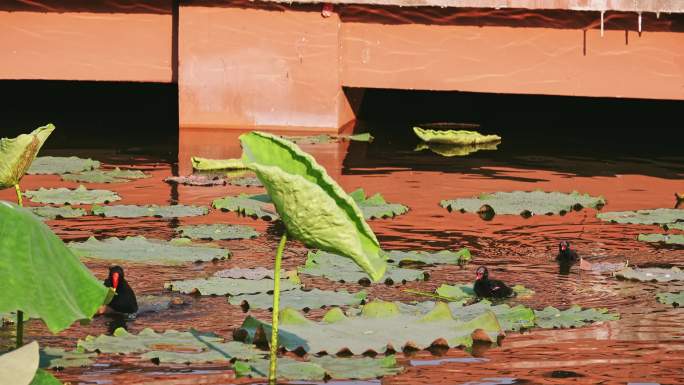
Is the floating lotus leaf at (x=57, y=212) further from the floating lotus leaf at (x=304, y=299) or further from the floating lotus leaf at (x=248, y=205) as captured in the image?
the floating lotus leaf at (x=304, y=299)

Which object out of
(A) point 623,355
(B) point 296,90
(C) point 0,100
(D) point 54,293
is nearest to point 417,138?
(B) point 296,90

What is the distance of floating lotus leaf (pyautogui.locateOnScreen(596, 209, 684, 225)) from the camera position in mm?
9938

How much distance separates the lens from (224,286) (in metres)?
7.68

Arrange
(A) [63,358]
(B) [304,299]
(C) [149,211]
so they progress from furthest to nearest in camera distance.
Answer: (C) [149,211] < (B) [304,299] < (A) [63,358]

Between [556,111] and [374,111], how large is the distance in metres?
2.24

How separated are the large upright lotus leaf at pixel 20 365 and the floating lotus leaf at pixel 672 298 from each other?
13.2 ft

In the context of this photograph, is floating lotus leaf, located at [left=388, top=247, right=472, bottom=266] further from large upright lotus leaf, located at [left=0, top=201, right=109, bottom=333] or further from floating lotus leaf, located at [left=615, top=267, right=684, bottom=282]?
large upright lotus leaf, located at [left=0, top=201, right=109, bottom=333]

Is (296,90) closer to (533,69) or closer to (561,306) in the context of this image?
(533,69)

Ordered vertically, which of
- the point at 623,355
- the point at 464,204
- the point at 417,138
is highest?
the point at 417,138

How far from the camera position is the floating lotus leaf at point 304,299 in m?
7.28

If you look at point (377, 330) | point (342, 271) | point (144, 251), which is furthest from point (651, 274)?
point (144, 251)

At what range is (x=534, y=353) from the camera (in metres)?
6.50

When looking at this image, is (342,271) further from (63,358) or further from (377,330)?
(63,358)

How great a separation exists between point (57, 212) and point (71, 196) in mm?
642
